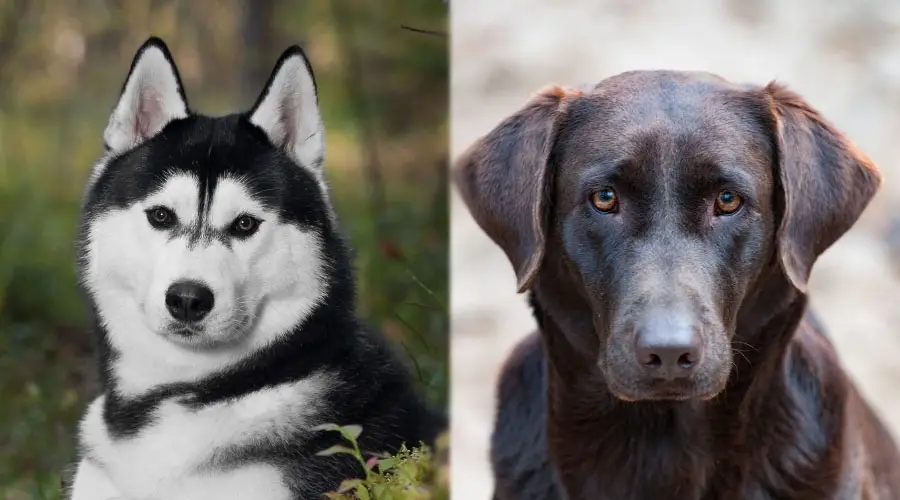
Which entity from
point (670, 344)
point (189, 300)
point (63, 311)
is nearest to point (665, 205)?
point (670, 344)

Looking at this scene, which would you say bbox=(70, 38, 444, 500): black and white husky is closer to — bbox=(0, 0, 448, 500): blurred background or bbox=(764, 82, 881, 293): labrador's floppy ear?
bbox=(0, 0, 448, 500): blurred background

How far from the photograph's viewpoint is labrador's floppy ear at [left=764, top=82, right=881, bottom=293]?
2.09 meters

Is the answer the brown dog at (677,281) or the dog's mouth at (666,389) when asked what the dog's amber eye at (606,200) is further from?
the dog's mouth at (666,389)

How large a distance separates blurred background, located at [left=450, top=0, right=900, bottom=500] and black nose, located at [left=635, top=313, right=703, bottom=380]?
2.83 ft

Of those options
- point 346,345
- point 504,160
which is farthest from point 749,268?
point 346,345

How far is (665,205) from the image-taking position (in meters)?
2.05

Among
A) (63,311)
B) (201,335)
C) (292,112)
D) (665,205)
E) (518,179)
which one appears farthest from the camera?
(63,311)

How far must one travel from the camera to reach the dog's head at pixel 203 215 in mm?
2398

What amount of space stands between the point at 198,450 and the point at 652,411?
108 cm

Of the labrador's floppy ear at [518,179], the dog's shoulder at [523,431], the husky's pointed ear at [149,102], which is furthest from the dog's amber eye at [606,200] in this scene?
the husky's pointed ear at [149,102]

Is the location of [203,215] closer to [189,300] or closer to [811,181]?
[189,300]

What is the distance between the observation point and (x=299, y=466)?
101 inches

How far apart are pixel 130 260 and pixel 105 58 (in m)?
0.58

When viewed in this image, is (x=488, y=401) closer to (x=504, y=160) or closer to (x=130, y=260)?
(x=504, y=160)
